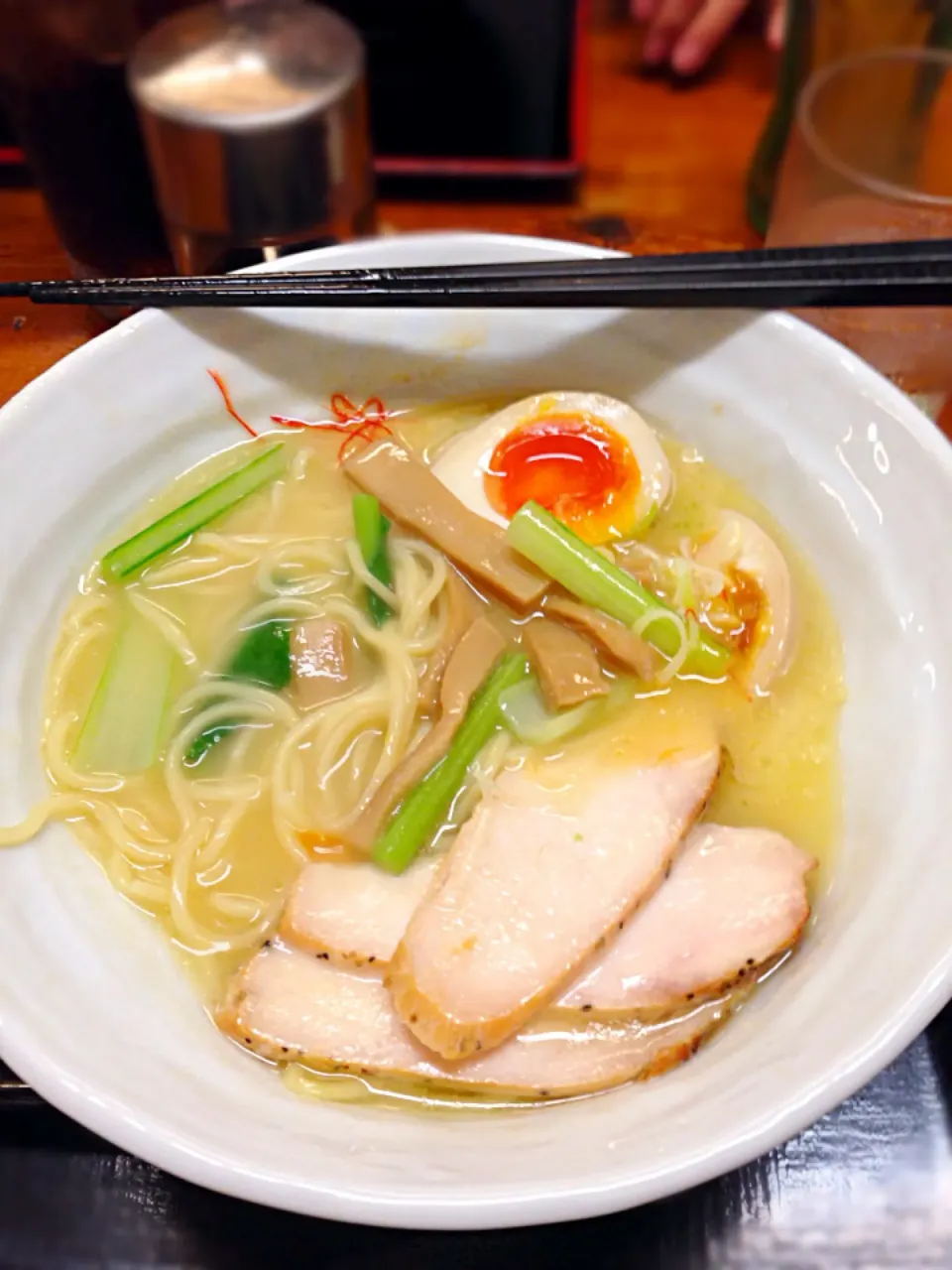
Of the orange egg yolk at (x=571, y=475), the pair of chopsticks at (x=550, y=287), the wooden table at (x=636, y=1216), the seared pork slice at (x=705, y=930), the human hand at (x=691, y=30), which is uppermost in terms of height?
the human hand at (x=691, y=30)

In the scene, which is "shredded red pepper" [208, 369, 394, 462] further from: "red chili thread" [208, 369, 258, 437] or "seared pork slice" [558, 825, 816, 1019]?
"seared pork slice" [558, 825, 816, 1019]

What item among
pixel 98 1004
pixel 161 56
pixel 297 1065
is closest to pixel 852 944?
pixel 297 1065

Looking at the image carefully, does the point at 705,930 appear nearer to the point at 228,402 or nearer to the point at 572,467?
the point at 572,467

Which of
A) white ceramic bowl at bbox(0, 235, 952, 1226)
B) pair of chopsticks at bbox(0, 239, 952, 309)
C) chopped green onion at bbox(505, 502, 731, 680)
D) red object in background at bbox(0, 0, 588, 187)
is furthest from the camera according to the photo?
red object in background at bbox(0, 0, 588, 187)

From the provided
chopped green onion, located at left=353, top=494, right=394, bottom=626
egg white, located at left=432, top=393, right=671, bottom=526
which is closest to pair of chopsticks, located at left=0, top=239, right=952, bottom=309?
egg white, located at left=432, top=393, right=671, bottom=526

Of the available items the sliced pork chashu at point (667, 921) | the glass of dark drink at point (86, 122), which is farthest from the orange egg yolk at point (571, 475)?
the glass of dark drink at point (86, 122)

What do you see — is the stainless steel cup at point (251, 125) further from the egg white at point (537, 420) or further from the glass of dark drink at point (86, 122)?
the egg white at point (537, 420)

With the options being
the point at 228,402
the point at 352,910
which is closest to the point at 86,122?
the point at 228,402
